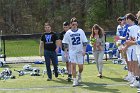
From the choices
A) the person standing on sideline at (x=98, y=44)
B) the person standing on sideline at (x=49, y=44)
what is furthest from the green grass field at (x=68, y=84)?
the person standing on sideline at (x=49, y=44)

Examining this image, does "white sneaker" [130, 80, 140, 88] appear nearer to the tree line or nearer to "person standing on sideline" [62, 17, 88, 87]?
"person standing on sideline" [62, 17, 88, 87]

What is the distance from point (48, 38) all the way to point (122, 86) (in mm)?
2921

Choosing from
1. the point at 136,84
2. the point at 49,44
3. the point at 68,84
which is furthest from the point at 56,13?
the point at 136,84

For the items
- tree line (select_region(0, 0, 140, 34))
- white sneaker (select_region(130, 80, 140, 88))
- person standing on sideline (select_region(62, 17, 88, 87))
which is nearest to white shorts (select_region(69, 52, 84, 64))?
person standing on sideline (select_region(62, 17, 88, 87))

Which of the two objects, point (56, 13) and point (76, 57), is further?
point (56, 13)

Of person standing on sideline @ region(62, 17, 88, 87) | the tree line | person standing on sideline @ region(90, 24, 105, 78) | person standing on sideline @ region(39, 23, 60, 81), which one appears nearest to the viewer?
person standing on sideline @ region(62, 17, 88, 87)

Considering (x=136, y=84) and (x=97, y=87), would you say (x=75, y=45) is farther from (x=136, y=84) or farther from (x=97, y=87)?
(x=136, y=84)

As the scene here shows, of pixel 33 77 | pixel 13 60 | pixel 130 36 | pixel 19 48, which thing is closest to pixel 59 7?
pixel 19 48

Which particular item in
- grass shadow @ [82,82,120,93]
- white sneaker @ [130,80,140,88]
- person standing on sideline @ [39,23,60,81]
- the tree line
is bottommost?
grass shadow @ [82,82,120,93]

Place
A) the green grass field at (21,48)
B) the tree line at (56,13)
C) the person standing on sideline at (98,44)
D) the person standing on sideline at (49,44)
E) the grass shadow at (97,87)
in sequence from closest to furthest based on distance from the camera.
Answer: the grass shadow at (97,87)
the person standing on sideline at (49,44)
the person standing on sideline at (98,44)
the green grass field at (21,48)
the tree line at (56,13)

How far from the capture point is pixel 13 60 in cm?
1998

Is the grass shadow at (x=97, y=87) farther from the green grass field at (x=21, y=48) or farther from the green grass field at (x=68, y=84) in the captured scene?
the green grass field at (x=21, y=48)

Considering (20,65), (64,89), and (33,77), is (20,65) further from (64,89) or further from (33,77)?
(64,89)

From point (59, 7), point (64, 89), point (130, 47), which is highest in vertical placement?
point (59, 7)
